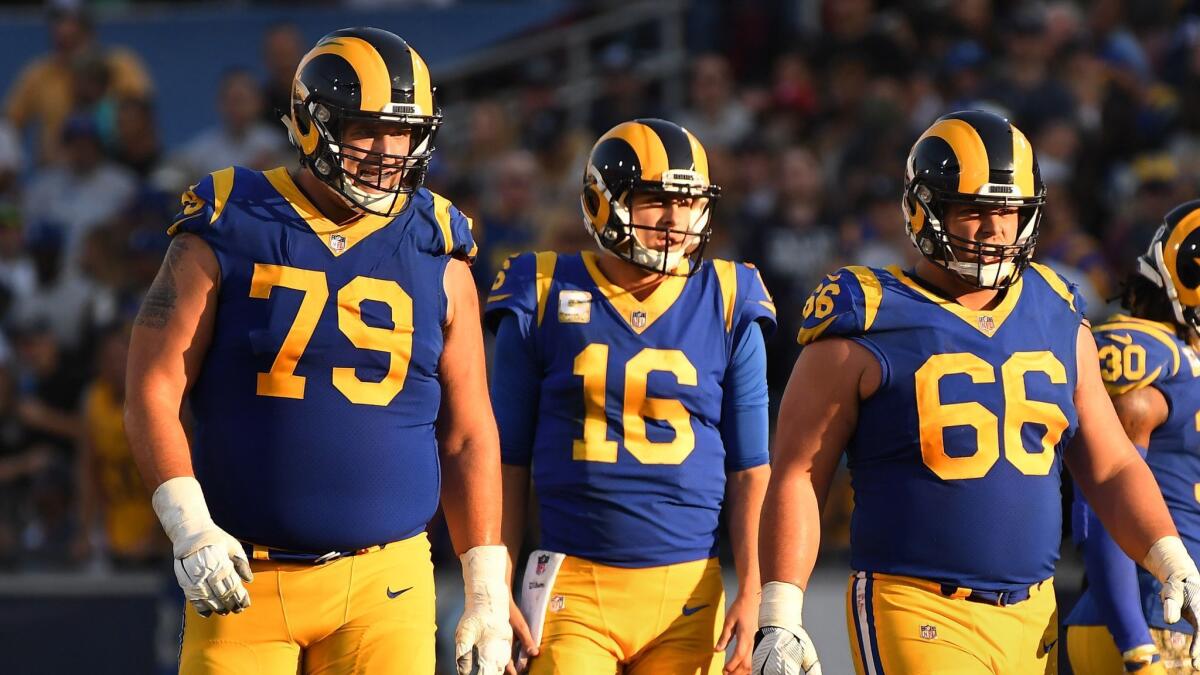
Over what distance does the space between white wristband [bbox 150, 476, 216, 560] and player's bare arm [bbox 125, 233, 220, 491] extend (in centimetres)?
4

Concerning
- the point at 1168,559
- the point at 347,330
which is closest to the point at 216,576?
the point at 347,330

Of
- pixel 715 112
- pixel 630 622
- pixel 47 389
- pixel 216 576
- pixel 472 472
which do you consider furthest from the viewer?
pixel 715 112

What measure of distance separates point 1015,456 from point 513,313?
1404 mm

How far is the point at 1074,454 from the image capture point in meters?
4.25

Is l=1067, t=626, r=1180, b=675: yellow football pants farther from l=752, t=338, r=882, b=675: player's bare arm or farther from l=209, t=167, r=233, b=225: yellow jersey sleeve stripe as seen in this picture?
l=209, t=167, r=233, b=225: yellow jersey sleeve stripe

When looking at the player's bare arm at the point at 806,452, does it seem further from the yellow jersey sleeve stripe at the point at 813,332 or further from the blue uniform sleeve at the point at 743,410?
the blue uniform sleeve at the point at 743,410

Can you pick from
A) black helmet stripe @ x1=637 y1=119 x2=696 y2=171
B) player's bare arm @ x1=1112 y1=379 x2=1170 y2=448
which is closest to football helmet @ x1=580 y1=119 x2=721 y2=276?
black helmet stripe @ x1=637 y1=119 x2=696 y2=171

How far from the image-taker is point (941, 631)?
3936 mm

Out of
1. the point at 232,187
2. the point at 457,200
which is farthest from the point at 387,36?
the point at 457,200

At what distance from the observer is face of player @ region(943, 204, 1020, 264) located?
4.09m

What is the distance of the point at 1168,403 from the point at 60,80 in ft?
28.8

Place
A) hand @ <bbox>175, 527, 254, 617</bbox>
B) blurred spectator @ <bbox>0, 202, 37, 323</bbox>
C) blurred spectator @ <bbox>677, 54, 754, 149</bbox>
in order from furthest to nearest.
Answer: blurred spectator @ <bbox>677, 54, 754, 149</bbox>, blurred spectator @ <bbox>0, 202, 37, 323</bbox>, hand @ <bbox>175, 527, 254, 617</bbox>

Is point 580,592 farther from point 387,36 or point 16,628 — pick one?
point 16,628

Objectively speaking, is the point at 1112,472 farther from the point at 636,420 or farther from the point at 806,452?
the point at 636,420
